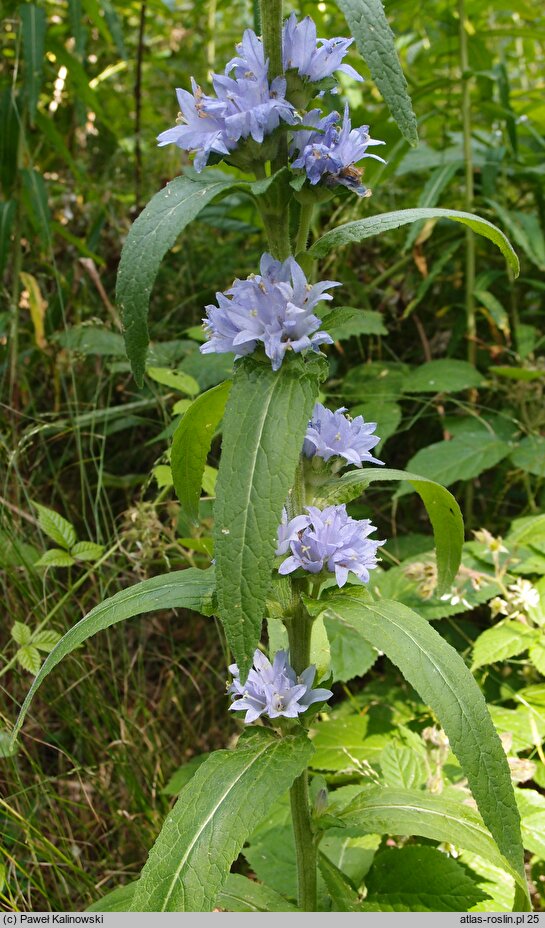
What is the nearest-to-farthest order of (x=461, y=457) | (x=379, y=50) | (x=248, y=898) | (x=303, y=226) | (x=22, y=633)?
(x=379, y=50) → (x=303, y=226) → (x=248, y=898) → (x=22, y=633) → (x=461, y=457)

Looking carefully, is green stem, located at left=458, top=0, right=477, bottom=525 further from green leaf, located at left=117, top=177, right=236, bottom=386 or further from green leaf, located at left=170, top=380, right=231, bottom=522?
green leaf, located at left=117, top=177, right=236, bottom=386

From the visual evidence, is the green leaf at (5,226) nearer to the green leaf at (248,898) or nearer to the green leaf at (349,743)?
the green leaf at (349,743)

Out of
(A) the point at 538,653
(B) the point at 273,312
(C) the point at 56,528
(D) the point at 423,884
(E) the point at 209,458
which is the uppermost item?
(B) the point at 273,312

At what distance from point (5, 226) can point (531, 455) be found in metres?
1.64

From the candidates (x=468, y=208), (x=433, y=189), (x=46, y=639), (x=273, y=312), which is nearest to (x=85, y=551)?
(x=46, y=639)

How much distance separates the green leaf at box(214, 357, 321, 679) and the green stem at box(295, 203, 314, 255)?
0.24 metres

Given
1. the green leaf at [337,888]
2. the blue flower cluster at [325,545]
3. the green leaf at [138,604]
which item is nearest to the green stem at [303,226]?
the blue flower cluster at [325,545]

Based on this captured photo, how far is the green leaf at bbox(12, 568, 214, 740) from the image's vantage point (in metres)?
1.04

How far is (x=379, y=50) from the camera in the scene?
887 millimetres

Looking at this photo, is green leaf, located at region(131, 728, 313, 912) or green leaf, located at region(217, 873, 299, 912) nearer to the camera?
green leaf, located at region(131, 728, 313, 912)

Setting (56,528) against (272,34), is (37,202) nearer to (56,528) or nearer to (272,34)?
(56,528)

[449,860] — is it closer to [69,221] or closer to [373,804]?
[373,804]

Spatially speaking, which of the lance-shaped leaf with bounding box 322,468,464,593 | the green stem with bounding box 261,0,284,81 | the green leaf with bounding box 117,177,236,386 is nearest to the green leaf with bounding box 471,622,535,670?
the lance-shaped leaf with bounding box 322,468,464,593

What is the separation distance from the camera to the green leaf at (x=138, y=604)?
3.42 ft
